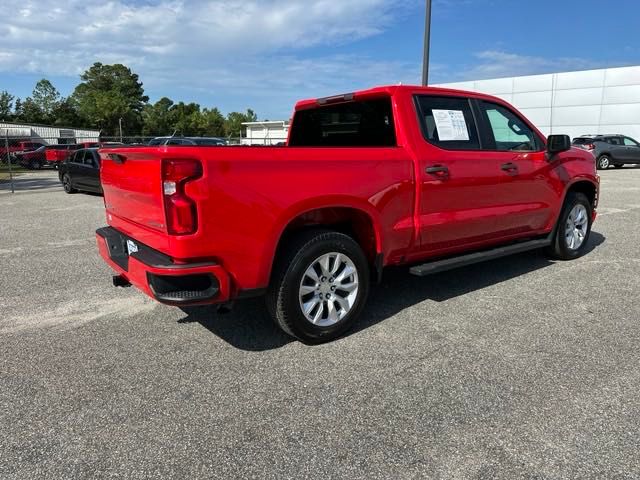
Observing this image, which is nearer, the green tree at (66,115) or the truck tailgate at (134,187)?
the truck tailgate at (134,187)

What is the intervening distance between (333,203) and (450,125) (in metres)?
1.60

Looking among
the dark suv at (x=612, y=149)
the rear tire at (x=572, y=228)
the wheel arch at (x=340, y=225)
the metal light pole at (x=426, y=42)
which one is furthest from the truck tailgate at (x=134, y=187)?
the dark suv at (x=612, y=149)

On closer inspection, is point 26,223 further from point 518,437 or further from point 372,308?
point 518,437

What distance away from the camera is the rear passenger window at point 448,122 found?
13.6ft

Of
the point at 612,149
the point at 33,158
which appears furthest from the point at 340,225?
the point at 33,158

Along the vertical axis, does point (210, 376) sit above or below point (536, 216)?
below

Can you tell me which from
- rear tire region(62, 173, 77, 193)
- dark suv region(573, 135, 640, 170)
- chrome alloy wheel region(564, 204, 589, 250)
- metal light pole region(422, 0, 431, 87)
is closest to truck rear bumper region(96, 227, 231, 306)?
chrome alloy wheel region(564, 204, 589, 250)

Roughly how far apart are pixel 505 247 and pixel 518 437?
275 centimetres

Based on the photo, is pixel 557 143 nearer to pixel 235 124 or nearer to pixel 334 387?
pixel 334 387

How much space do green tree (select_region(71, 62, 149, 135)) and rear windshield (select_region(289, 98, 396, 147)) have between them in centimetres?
6820

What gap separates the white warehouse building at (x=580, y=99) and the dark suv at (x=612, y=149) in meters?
8.76

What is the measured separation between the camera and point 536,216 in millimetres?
5242

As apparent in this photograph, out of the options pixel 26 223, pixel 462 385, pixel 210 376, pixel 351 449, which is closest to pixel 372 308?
pixel 462 385

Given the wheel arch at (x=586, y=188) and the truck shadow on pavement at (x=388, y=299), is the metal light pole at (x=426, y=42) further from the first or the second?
the truck shadow on pavement at (x=388, y=299)
